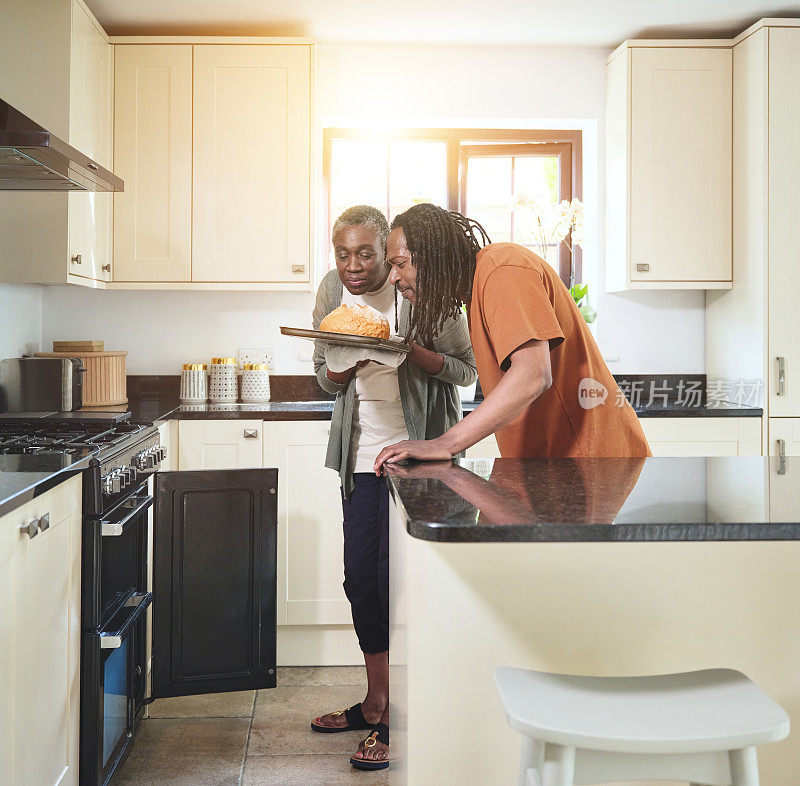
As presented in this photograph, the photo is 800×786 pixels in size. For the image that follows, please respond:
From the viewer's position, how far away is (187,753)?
2270mm

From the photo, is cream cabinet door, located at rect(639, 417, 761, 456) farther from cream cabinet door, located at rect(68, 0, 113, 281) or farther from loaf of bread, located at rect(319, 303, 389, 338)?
cream cabinet door, located at rect(68, 0, 113, 281)

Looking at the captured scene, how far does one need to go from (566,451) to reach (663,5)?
2.11 m

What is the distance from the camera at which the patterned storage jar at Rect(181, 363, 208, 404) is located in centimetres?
321

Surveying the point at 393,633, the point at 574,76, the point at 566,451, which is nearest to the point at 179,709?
the point at 393,633

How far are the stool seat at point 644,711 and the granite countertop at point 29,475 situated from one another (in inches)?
34.6

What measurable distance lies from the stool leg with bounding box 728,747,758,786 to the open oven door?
1621mm

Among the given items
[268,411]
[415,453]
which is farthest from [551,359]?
[268,411]

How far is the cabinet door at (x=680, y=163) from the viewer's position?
10.5ft

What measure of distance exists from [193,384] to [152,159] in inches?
33.9

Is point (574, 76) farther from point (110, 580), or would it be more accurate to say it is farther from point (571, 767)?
point (571, 767)

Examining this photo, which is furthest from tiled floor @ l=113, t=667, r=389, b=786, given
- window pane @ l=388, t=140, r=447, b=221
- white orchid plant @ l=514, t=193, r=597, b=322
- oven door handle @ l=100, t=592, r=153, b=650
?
window pane @ l=388, t=140, r=447, b=221

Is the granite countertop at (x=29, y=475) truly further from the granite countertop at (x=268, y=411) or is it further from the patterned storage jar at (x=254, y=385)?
the patterned storage jar at (x=254, y=385)

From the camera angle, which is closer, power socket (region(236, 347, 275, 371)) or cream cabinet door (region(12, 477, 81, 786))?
cream cabinet door (region(12, 477, 81, 786))

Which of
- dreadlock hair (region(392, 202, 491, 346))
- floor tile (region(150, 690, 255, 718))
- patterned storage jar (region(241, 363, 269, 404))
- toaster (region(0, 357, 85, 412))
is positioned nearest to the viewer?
dreadlock hair (region(392, 202, 491, 346))
